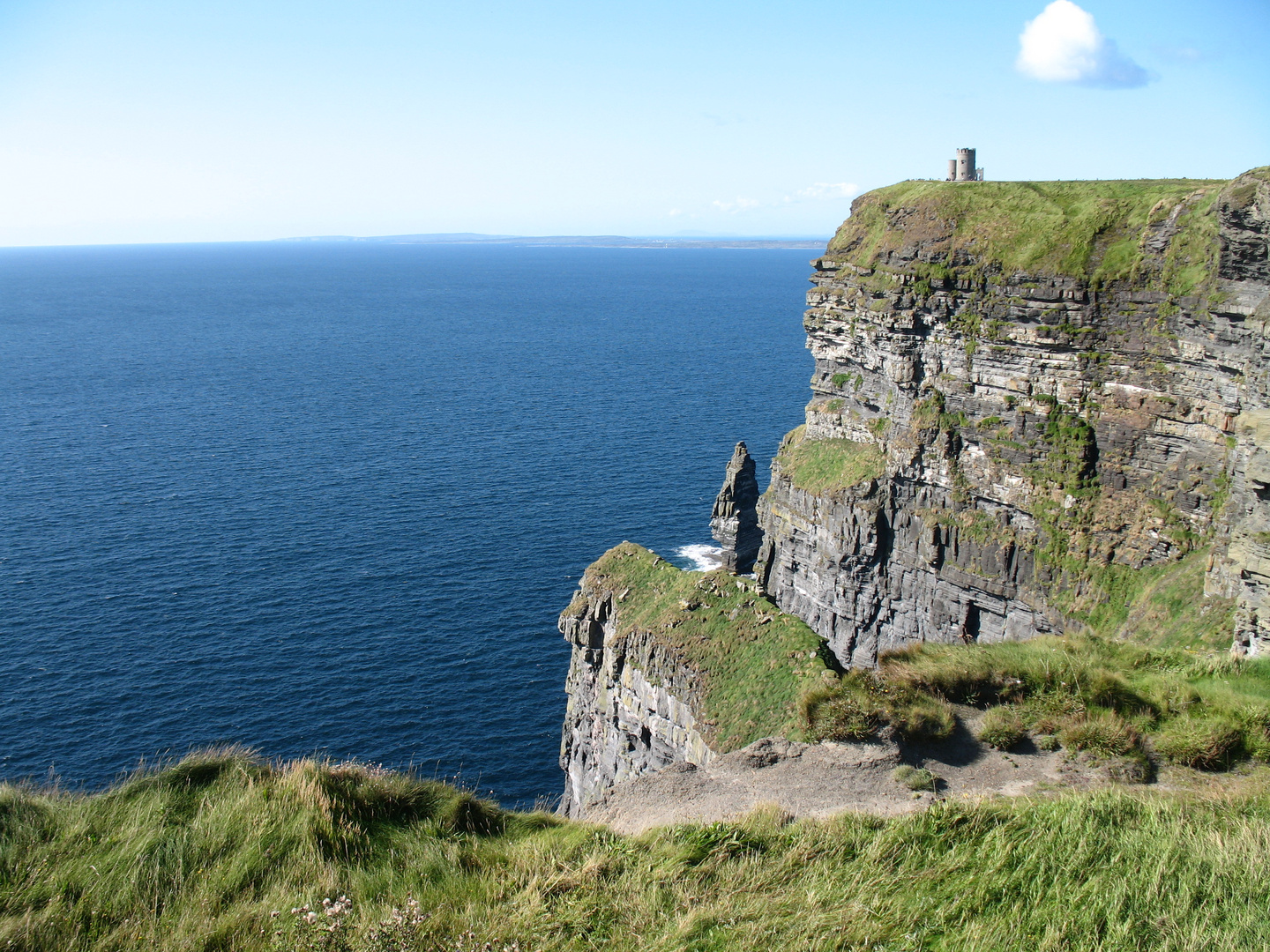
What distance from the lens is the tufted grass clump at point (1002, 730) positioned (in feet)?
69.9

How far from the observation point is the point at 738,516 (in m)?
83.2

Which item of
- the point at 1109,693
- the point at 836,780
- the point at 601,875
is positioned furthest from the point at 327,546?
the point at 601,875

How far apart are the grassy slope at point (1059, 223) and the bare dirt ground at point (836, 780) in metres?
37.4

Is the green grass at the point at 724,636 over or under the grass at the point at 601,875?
under

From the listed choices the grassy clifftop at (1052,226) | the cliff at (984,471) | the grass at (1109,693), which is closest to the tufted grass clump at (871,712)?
the grass at (1109,693)

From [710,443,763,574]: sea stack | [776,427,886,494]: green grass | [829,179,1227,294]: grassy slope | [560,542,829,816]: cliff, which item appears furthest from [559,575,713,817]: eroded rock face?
[710,443,763,574]: sea stack

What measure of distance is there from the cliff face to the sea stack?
14152 millimetres

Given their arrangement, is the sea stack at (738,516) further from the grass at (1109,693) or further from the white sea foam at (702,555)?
the grass at (1109,693)

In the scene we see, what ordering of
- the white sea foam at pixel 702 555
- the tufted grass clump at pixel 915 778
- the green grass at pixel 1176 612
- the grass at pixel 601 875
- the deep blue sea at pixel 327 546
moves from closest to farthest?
1. the grass at pixel 601 875
2. the tufted grass clump at pixel 915 778
3. the green grass at pixel 1176 612
4. the deep blue sea at pixel 327 546
5. the white sea foam at pixel 702 555

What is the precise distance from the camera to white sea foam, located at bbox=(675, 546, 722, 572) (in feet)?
272

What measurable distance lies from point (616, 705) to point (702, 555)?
1722 inches

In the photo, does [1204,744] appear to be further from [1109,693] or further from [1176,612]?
[1176,612]

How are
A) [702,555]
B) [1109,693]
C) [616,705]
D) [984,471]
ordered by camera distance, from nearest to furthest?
[1109,693] < [616,705] < [984,471] < [702,555]

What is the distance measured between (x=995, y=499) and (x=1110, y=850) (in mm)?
42566
